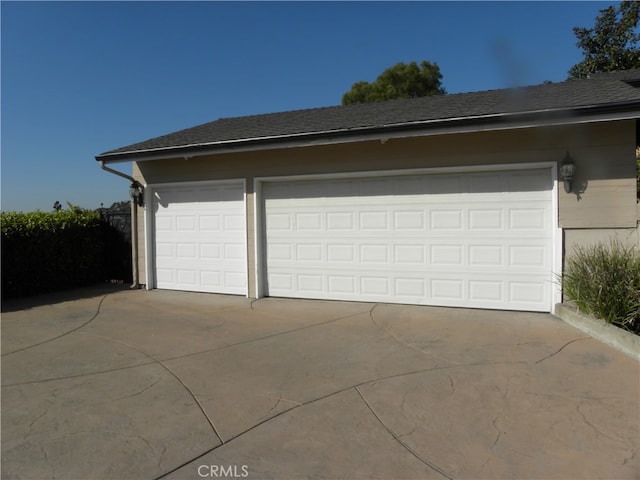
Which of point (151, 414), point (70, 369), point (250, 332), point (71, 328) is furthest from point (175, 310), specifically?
point (151, 414)

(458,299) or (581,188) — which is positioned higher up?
(581,188)

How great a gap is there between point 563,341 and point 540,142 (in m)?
2.99

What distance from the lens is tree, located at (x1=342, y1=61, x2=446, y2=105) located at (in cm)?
2248

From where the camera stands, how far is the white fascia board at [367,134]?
5.48 metres

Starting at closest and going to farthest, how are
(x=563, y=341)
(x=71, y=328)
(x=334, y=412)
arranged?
(x=334, y=412) → (x=563, y=341) → (x=71, y=328)

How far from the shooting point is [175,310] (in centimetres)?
715

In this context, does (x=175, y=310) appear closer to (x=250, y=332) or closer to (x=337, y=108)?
(x=250, y=332)

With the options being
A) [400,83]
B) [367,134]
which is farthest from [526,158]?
[400,83]

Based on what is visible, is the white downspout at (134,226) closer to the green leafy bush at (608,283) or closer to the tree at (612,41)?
the green leafy bush at (608,283)

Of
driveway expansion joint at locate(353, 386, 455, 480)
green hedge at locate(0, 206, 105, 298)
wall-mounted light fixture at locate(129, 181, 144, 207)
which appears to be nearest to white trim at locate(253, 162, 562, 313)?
wall-mounted light fixture at locate(129, 181, 144, 207)

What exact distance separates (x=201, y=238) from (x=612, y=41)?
16.4 m

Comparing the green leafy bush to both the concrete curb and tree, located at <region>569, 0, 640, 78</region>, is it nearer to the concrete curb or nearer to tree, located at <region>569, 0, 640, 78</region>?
the concrete curb

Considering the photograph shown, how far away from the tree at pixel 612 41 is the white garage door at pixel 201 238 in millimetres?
15055

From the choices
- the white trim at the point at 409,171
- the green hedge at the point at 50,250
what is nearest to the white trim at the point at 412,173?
the white trim at the point at 409,171
